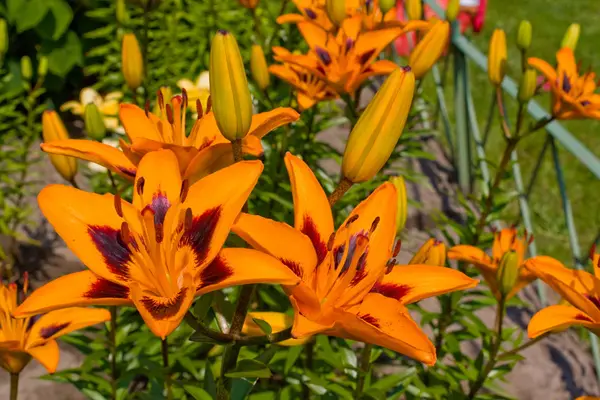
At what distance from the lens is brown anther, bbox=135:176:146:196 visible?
0.71 metres

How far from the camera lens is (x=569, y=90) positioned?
1458 mm

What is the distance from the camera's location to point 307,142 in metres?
1.69

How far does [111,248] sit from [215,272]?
0.14m

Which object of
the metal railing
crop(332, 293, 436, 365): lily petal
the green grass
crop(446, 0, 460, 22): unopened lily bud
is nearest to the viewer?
crop(332, 293, 436, 365): lily petal


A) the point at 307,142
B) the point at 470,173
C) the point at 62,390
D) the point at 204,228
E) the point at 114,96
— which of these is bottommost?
the point at 62,390

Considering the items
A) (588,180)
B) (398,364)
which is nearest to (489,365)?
(398,364)

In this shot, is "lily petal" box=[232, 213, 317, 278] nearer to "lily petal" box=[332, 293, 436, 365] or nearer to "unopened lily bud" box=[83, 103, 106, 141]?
"lily petal" box=[332, 293, 436, 365]

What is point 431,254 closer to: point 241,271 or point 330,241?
point 330,241

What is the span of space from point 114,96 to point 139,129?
1.44 metres

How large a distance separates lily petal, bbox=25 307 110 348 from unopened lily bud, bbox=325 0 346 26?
2.29ft

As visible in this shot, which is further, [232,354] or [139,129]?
[139,129]

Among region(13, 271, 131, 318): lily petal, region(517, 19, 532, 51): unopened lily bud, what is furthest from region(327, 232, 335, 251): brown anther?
region(517, 19, 532, 51): unopened lily bud

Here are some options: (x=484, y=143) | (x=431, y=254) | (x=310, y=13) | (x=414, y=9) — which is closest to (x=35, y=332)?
(x=431, y=254)

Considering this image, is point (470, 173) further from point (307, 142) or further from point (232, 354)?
point (232, 354)
